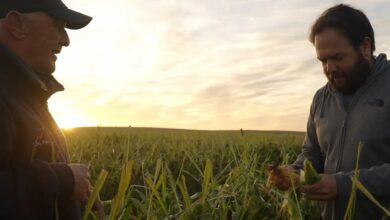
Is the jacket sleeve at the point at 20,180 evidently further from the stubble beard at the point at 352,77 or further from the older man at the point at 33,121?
the stubble beard at the point at 352,77

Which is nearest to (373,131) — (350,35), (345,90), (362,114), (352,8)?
(362,114)

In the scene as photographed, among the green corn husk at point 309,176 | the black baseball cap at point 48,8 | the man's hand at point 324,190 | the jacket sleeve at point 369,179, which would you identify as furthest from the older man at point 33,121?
the jacket sleeve at point 369,179

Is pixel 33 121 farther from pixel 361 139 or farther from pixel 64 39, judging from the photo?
pixel 361 139

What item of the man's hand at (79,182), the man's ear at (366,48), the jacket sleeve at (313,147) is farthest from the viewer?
the jacket sleeve at (313,147)

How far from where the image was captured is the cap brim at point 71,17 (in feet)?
8.18

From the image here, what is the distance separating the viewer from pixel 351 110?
11.6 feet

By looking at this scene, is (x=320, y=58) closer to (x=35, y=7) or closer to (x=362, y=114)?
(x=362, y=114)

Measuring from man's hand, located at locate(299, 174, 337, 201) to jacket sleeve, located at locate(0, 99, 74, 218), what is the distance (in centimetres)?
142

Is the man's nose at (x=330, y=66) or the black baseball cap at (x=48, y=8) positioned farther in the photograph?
the man's nose at (x=330, y=66)

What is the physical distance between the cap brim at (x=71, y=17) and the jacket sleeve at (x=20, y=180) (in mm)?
608

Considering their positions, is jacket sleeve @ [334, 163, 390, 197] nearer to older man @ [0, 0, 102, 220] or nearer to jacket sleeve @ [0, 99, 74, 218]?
older man @ [0, 0, 102, 220]

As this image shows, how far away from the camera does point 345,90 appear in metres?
3.62

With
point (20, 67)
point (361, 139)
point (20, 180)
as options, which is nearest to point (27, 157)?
point (20, 180)

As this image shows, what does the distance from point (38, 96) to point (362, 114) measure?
80.3 inches
